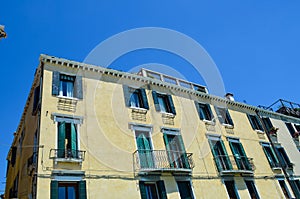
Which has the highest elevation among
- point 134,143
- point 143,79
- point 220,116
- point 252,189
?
point 143,79

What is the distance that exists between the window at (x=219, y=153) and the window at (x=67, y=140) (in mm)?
8708

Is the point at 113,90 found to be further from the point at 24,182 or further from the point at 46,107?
the point at 24,182

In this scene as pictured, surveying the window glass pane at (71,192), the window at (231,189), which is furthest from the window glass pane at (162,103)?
the window glass pane at (71,192)

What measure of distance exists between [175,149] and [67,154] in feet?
20.7

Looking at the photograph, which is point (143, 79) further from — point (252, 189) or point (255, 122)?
point (255, 122)

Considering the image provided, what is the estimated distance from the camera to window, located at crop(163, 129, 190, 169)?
1240 centimetres

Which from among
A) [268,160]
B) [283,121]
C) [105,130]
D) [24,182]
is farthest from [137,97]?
[283,121]

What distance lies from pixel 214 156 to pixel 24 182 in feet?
35.6

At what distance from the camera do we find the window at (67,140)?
31.9 feet

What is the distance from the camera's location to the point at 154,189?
11172 millimetres

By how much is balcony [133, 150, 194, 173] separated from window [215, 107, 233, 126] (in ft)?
18.6

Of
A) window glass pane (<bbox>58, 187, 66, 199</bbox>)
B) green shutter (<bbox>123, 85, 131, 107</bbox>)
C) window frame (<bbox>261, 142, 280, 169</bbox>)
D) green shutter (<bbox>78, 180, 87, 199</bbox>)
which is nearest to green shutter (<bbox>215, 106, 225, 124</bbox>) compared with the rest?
window frame (<bbox>261, 142, 280, 169</bbox>)

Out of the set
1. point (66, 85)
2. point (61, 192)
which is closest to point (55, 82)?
point (66, 85)

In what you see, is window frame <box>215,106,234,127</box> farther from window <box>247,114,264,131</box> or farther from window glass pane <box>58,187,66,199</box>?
window glass pane <box>58,187,66,199</box>
